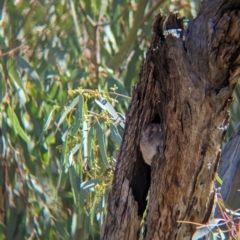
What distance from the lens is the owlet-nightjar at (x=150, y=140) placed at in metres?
1.00

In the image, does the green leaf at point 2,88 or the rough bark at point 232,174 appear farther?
the green leaf at point 2,88

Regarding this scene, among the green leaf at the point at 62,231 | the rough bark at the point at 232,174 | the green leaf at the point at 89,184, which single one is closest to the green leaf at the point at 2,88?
the green leaf at the point at 62,231

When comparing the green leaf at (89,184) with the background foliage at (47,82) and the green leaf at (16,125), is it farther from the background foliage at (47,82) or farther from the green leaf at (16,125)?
the green leaf at (16,125)

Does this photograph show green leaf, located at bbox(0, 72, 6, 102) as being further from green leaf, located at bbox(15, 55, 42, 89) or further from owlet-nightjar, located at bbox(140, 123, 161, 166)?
owlet-nightjar, located at bbox(140, 123, 161, 166)

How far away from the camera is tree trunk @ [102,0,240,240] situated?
923 mm

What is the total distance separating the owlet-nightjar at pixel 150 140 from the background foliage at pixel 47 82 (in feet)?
2.77

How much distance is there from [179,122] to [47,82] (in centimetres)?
126

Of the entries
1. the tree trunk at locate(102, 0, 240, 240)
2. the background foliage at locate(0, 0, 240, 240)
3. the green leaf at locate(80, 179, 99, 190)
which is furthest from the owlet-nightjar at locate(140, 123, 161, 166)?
the background foliage at locate(0, 0, 240, 240)

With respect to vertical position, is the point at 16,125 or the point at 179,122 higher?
the point at 179,122

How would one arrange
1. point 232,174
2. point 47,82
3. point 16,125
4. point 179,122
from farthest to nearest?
point 47,82 → point 16,125 → point 232,174 → point 179,122

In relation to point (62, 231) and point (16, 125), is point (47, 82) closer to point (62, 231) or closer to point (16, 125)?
point (16, 125)

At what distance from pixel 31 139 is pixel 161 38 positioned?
49.4 inches

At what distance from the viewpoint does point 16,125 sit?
1.96 metres

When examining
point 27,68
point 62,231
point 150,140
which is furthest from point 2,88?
point 150,140
